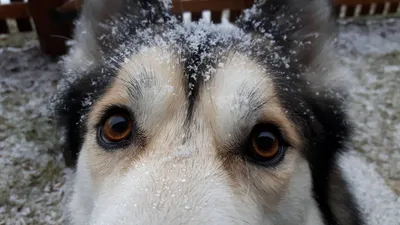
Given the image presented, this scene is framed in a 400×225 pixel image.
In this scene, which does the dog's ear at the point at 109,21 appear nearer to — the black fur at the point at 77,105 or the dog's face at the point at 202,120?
the dog's face at the point at 202,120

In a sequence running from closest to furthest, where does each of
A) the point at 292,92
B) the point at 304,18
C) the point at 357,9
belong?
the point at 292,92
the point at 304,18
the point at 357,9

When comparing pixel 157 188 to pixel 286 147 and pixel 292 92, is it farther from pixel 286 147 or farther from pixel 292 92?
pixel 292 92

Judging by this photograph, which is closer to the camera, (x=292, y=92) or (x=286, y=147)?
(x=286, y=147)

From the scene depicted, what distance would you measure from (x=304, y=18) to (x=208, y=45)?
21.0 inches

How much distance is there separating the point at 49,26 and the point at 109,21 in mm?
2829

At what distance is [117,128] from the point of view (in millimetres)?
1998

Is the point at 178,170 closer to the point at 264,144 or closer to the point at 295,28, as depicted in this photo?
the point at 264,144

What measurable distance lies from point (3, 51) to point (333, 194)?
13.7 ft

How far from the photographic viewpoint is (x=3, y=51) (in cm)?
534

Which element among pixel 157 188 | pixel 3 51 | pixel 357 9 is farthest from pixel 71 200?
pixel 357 9

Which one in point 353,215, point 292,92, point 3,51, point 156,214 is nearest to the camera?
point 156,214

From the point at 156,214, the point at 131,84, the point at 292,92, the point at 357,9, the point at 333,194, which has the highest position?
the point at 357,9

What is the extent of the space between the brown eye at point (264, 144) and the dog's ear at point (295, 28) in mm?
531

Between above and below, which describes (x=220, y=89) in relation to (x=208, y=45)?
below
